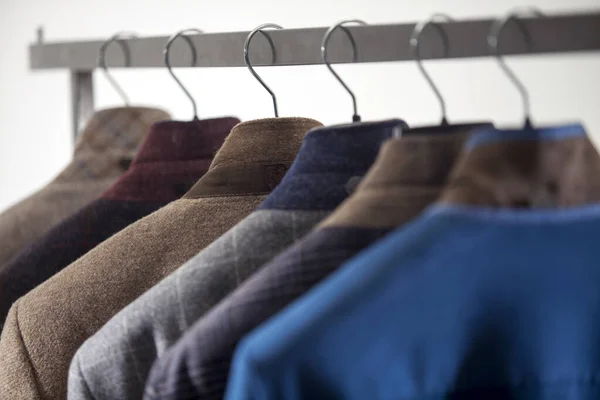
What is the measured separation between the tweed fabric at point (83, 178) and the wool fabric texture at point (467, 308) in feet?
1.82

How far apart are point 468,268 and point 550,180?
0.08 meters

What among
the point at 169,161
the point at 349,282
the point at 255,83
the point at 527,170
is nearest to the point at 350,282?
the point at 349,282

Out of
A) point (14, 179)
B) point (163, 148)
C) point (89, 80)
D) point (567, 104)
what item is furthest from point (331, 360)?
point (14, 179)

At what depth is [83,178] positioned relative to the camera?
1.01 meters

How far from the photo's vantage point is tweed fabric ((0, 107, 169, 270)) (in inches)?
38.3

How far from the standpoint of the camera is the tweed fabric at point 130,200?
0.82m

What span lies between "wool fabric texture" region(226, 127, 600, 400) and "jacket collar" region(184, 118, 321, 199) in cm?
26

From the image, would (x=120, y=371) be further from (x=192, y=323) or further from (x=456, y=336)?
(x=456, y=336)

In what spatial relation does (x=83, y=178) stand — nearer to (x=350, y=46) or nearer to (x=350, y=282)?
(x=350, y=46)

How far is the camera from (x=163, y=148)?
0.84 m

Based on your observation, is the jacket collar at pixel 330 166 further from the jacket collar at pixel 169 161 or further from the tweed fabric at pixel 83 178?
the tweed fabric at pixel 83 178

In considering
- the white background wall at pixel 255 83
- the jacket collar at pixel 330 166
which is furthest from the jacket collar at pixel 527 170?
the white background wall at pixel 255 83

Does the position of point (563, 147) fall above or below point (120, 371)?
above

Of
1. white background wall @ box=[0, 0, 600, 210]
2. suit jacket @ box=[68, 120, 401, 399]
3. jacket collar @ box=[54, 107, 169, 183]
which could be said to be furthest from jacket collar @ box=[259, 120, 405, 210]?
white background wall @ box=[0, 0, 600, 210]
